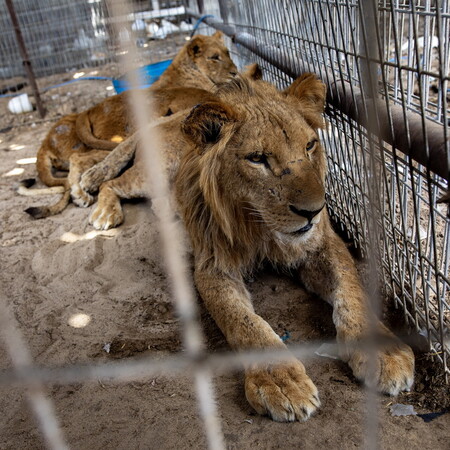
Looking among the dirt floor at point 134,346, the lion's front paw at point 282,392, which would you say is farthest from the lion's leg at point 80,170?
the lion's front paw at point 282,392

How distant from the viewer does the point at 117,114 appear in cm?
460

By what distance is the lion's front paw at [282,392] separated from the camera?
1717 mm

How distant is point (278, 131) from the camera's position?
212cm

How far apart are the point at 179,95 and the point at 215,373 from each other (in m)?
2.89

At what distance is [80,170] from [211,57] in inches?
74.3

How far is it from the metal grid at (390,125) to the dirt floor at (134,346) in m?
0.35

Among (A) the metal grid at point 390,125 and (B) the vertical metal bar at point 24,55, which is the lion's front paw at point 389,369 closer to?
(A) the metal grid at point 390,125

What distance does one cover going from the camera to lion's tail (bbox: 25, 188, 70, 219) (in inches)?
149

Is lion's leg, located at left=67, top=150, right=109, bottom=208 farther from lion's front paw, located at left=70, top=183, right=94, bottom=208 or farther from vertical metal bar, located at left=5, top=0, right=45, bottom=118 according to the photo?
vertical metal bar, located at left=5, top=0, right=45, bottom=118

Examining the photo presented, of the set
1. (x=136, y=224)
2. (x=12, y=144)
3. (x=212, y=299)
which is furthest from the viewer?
(x=12, y=144)

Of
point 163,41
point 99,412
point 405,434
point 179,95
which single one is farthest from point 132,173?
point 163,41

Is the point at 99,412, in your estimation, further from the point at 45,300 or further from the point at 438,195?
the point at 438,195

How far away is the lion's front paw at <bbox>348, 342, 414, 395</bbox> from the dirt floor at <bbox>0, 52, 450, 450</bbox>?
0.14 ft

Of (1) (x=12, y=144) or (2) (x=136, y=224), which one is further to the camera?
(1) (x=12, y=144)
